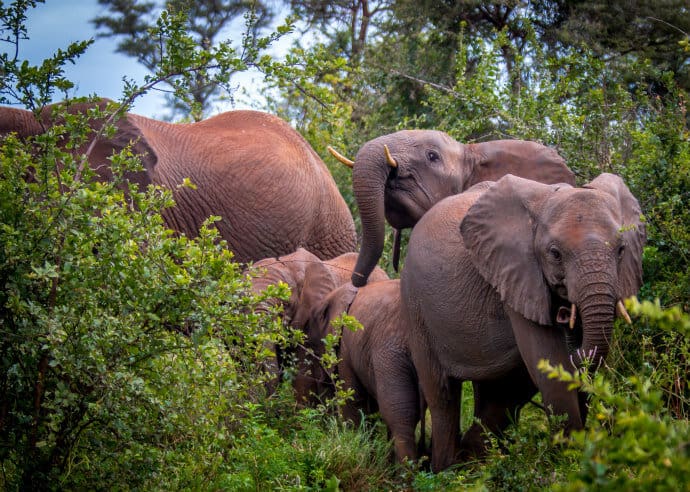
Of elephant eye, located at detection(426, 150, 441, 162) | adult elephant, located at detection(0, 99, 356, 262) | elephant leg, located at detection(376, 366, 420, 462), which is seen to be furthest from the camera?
adult elephant, located at detection(0, 99, 356, 262)

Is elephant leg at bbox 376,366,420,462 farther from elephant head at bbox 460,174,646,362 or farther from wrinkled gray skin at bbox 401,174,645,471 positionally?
elephant head at bbox 460,174,646,362

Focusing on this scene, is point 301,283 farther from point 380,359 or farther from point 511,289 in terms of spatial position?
point 511,289

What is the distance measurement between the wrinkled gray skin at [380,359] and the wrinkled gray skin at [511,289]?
0.86 ft

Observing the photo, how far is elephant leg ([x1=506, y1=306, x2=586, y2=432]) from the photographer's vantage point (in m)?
4.33

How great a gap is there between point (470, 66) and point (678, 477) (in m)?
11.0

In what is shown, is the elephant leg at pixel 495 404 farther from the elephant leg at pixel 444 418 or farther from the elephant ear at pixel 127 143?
the elephant ear at pixel 127 143

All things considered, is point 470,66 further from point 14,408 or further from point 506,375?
point 14,408

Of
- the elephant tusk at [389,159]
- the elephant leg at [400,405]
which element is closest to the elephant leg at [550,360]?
the elephant leg at [400,405]

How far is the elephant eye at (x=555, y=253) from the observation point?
4.30m

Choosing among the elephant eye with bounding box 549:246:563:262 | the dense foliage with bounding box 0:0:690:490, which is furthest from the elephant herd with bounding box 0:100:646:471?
the dense foliage with bounding box 0:0:690:490

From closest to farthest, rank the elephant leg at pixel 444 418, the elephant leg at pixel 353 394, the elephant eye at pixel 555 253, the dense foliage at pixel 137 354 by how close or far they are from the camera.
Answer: the dense foliage at pixel 137 354 < the elephant eye at pixel 555 253 < the elephant leg at pixel 444 418 < the elephant leg at pixel 353 394

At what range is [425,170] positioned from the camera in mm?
5844

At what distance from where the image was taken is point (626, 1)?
1280cm

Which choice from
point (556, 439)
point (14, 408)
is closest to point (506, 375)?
point (14, 408)
